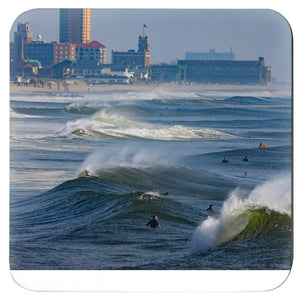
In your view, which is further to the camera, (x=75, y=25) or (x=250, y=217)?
(x=250, y=217)

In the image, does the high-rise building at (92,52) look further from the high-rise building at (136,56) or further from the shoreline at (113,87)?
the shoreline at (113,87)

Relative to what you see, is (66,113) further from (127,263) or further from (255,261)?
(255,261)

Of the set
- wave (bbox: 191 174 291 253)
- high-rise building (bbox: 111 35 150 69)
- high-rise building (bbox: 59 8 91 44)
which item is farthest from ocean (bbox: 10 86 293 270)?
high-rise building (bbox: 59 8 91 44)
